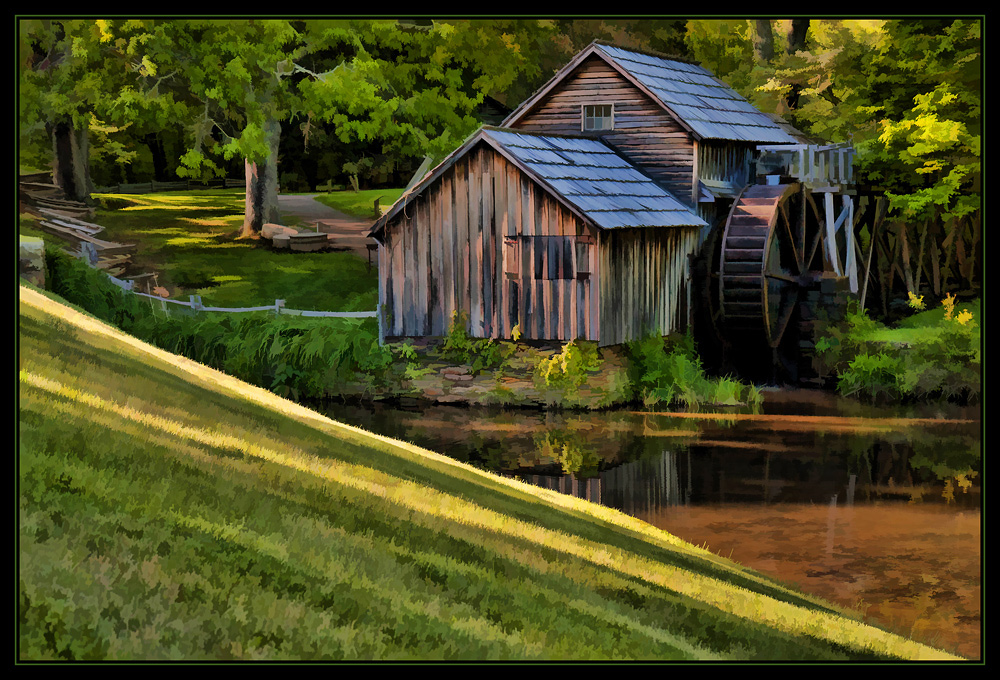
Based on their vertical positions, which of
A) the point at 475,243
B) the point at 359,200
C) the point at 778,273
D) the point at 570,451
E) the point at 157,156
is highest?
the point at 157,156

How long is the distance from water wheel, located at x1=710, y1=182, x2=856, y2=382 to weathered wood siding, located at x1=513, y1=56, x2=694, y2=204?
143 cm

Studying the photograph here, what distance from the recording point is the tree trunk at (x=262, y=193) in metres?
33.3

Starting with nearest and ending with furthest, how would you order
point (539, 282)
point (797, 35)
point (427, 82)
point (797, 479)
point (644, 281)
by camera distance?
point (797, 479), point (539, 282), point (644, 281), point (427, 82), point (797, 35)

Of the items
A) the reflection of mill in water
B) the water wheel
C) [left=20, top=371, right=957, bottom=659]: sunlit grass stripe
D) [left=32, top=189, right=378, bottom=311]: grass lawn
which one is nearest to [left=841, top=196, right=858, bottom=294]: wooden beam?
the water wheel

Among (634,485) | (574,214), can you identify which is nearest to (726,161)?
(574,214)

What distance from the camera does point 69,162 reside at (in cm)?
3591

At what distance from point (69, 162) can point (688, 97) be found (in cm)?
2036

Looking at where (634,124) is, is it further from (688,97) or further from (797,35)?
(797,35)

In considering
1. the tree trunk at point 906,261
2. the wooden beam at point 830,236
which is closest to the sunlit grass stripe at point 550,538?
the wooden beam at point 830,236

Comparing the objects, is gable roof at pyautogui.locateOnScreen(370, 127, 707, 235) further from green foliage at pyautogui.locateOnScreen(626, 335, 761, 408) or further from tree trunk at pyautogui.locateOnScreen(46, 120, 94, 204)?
tree trunk at pyautogui.locateOnScreen(46, 120, 94, 204)

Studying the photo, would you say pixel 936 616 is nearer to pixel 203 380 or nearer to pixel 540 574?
pixel 540 574

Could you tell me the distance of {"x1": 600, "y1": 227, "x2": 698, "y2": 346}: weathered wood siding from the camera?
21.4m

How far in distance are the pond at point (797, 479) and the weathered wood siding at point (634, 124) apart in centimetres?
521
